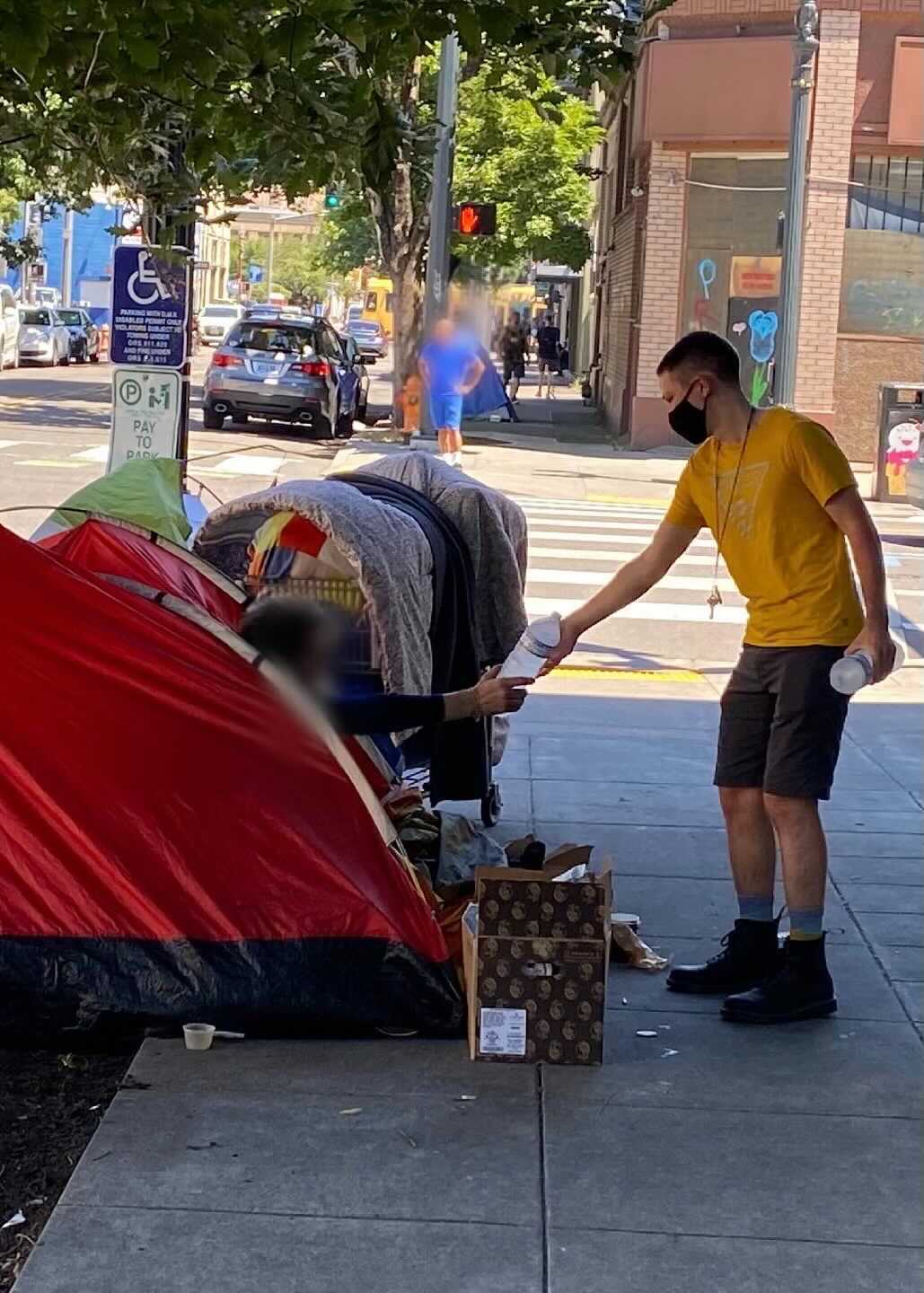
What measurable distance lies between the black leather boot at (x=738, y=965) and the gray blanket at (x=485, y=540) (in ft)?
5.16

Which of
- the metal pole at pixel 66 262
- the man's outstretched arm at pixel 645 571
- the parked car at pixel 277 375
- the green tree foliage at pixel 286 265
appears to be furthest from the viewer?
the green tree foliage at pixel 286 265

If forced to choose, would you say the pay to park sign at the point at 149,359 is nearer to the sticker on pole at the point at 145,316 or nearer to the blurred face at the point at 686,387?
the sticker on pole at the point at 145,316

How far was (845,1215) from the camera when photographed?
3.93 meters

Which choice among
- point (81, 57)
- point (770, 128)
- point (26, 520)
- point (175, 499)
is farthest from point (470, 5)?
point (770, 128)

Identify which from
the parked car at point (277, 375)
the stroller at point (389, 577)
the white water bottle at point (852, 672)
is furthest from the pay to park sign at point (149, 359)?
the parked car at point (277, 375)

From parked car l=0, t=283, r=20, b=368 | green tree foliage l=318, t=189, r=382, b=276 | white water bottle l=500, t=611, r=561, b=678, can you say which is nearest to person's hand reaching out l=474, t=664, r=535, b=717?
white water bottle l=500, t=611, r=561, b=678

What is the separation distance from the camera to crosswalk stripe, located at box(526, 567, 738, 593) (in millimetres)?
14281

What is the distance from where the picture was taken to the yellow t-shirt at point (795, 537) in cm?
513

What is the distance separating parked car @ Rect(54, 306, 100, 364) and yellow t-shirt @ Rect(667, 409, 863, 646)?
4196 cm

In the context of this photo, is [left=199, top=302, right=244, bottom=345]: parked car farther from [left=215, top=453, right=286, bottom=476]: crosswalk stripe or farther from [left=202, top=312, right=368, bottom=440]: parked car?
[left=215, top=453, right=286, bottom=476]: crosswalk stripe

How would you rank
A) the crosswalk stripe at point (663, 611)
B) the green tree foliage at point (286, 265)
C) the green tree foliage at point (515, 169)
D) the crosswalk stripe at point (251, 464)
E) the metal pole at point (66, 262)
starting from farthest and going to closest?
the green tree foliage at point (286, 265), the metal pole at point (66, 262), the green tree foliage at point (515, 169), the crosswalk stripe at point (251, 464), the crosswalk stripe at point (663, 611)

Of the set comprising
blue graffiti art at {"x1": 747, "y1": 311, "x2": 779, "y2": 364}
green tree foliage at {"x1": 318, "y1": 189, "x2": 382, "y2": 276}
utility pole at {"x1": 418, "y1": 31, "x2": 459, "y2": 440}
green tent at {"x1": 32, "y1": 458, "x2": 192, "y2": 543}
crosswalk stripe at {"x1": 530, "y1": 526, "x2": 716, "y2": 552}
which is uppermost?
green tree foliage at {"x1": 318, "y1": 189, "x2": 382, "y2": 276}

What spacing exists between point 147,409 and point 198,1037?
491 cm

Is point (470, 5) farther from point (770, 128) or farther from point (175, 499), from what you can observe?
point (770, 128)
